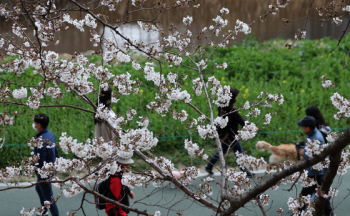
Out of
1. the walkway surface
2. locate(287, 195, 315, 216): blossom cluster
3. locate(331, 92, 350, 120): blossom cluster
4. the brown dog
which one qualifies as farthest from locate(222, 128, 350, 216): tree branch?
Result: the brown dog

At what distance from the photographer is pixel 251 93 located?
809 centimetres

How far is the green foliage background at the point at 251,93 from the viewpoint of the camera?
6.66 m

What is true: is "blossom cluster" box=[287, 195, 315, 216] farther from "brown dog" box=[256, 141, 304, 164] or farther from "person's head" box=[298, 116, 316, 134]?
"brown dog" box=[256, 141, 304, 164]

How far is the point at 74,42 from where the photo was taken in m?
13.5

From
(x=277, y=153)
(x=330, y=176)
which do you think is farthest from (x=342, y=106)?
(x=277, y=153)

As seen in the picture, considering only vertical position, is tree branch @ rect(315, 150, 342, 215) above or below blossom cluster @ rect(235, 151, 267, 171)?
below

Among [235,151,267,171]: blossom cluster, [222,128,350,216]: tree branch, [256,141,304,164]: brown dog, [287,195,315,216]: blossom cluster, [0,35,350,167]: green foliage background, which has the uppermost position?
[0,35,350,167]: green foliage background

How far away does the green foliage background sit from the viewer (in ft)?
21.9

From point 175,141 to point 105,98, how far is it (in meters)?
2.80

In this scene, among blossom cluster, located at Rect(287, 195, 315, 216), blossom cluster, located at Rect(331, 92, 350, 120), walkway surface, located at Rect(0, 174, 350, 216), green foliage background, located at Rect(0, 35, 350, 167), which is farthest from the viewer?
Answer: green foliage background, located at Rect(0, 35, 350, 167)

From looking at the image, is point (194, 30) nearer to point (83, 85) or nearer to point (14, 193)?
point (14, 193)

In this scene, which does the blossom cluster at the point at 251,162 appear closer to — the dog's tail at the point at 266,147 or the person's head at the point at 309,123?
the person's head at the point at 309,123

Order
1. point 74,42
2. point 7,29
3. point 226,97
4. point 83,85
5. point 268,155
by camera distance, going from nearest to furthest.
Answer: point 83,85, point 226,97, point 268,155, point 74,42, point 7,29

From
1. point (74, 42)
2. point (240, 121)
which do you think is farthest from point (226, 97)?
point (74, 42)
